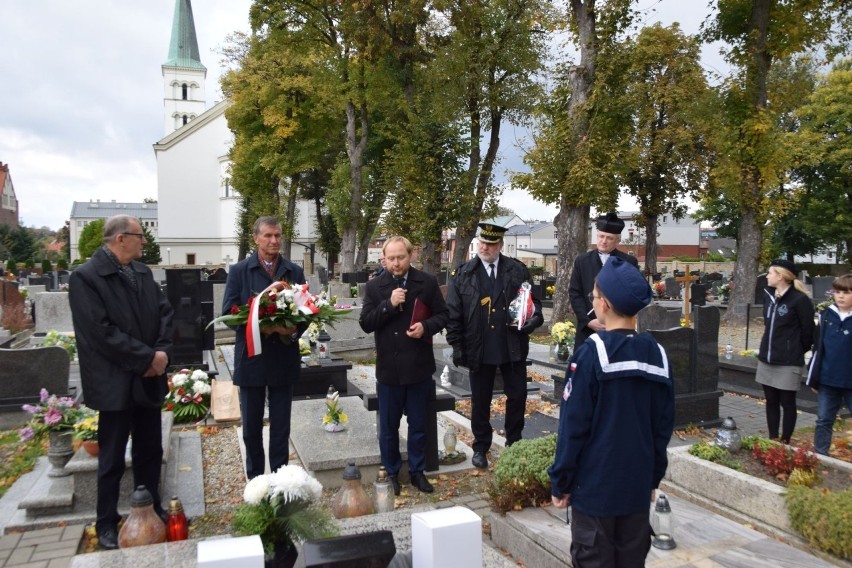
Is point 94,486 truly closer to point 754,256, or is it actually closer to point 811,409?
point 811,409

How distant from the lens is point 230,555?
2.48m

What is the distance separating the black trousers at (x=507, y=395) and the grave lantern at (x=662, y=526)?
1.82 metres

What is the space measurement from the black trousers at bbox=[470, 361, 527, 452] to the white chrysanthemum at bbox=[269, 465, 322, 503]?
260 cm

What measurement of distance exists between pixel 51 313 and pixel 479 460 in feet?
38.2

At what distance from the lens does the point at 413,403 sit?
203 inches

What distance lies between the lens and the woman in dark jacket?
622 centimetres

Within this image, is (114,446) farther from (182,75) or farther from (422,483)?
(182,75)

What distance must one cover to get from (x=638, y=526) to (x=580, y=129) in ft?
39.4

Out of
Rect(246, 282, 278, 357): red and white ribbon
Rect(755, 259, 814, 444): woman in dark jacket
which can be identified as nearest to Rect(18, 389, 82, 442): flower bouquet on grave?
Rect(246, 282, 278, 357): red and white ribbon

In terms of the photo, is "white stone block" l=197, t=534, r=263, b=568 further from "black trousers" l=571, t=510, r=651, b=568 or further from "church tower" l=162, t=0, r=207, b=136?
"church tower" l=162, t=0, r=207, b=136

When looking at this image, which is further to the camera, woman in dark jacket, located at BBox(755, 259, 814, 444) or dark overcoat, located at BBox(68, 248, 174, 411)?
woman in dark jacket, located at BBox(755, 259, 814, 444)

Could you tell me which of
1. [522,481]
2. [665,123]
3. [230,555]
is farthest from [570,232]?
[665,123]

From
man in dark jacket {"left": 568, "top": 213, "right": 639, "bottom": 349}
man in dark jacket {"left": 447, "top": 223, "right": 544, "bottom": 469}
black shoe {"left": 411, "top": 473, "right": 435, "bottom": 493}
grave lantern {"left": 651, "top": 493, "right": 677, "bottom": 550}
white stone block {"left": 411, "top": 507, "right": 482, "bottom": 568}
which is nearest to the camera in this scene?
white stone block {"left": 411, "top": 507, "right": 482, "bottom": 568}

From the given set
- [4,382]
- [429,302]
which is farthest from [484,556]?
[4,382]
